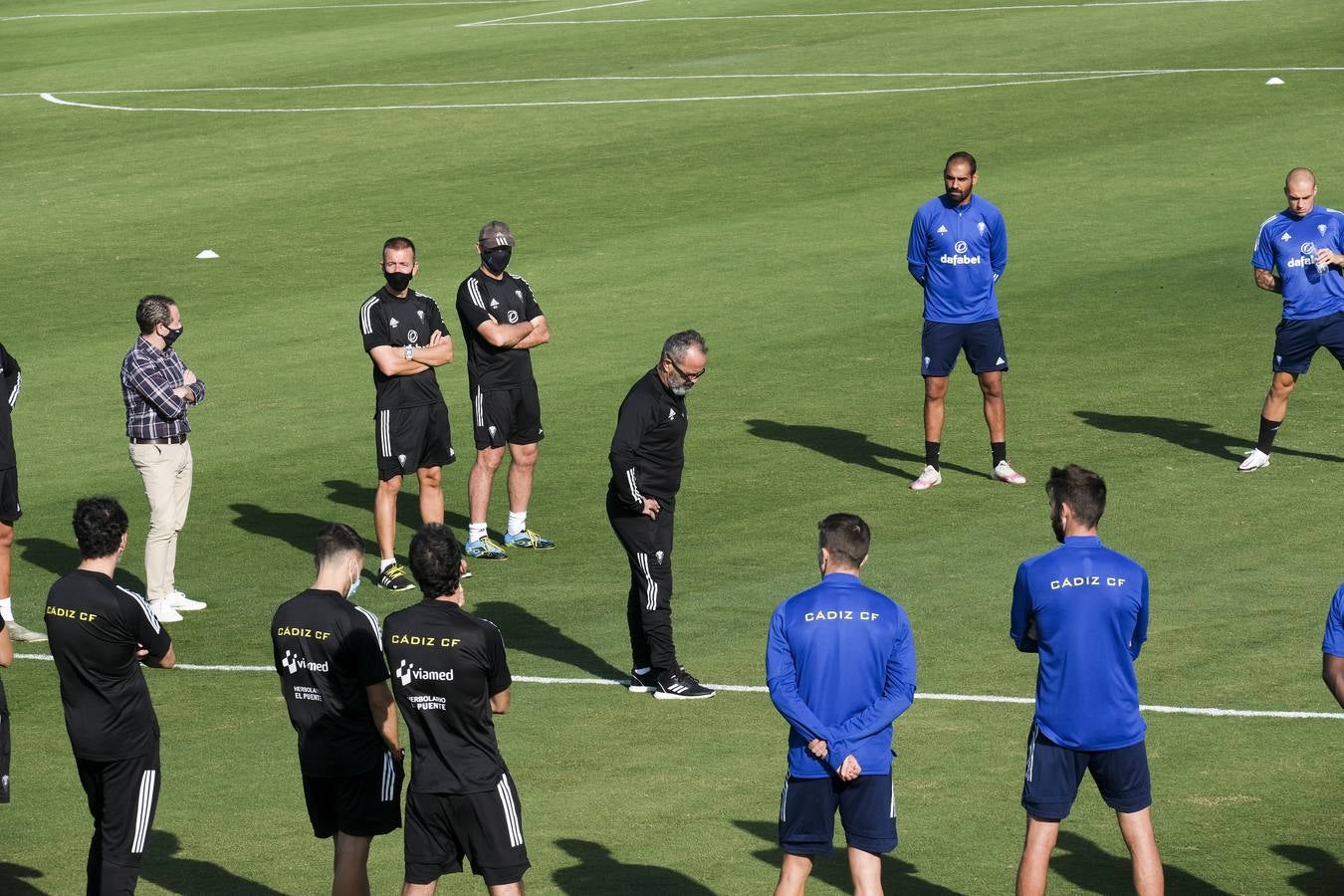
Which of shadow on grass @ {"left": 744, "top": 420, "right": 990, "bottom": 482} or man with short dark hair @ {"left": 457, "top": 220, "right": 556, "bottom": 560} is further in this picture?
shadow on grass @ {"left": 744, "top": 420, "right": 990, "bottom": 482}

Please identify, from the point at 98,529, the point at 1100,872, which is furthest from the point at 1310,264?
the point at 98,529

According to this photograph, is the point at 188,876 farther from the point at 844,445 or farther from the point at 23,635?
the point at 844,445

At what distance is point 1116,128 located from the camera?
1294 inches

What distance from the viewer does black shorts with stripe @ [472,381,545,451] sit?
16.2 metres

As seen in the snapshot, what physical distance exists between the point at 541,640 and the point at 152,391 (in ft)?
10.9

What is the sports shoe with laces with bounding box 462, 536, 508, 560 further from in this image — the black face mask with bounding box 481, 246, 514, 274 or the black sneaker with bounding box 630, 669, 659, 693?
the black sneaker with bounding box 630, 669, 659, 693

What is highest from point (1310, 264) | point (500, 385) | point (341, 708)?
point (1310, 264)

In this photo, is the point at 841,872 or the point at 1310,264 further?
the point at 1310,264

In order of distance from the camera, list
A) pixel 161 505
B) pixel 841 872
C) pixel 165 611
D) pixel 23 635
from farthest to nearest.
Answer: pixel 165 611 → pixel 161 505 → pixel 23 635 → pixel 841 872

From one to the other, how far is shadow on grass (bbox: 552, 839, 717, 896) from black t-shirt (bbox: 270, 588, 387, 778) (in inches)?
56.0

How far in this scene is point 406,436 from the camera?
1542 cm

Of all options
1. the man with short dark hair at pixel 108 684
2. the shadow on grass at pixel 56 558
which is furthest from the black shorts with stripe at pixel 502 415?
the man with short dark hair at pixel 108 684

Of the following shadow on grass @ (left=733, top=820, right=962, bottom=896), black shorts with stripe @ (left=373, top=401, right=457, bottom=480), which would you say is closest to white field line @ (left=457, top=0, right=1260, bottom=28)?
black shorts with stripe @ (left=373, top=401, right=457, bottom=480)

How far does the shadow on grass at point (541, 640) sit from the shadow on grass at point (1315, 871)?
15.4ft
